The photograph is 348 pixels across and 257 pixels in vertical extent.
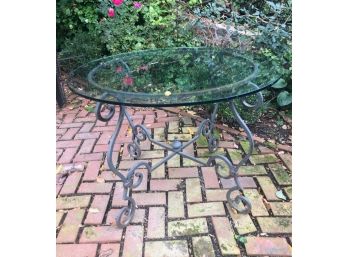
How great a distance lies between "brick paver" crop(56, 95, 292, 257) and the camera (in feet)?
5.52

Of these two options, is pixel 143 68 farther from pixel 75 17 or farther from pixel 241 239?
pixel 75 17

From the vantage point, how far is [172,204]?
1970 millimetres

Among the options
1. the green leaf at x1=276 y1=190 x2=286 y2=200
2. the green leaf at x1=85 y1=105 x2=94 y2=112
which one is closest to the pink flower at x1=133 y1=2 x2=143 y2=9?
the green leaf at x1=85 y1=105 x2=94 y2=112

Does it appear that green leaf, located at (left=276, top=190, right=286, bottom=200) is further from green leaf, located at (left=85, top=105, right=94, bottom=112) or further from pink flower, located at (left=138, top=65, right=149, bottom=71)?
green leaf, located at (left=85, top=105, right=94, bottom=112)


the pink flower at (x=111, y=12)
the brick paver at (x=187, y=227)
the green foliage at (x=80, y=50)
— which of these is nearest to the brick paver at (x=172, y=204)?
the brick paver at (x=187, y=227)

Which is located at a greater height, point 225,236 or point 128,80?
point 128,80

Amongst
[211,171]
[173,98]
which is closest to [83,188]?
[211,171]

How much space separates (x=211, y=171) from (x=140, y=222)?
0.63 meters

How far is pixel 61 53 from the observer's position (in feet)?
12.2

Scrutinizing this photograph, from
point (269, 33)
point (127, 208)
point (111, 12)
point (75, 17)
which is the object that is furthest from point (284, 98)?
point (75, 17)

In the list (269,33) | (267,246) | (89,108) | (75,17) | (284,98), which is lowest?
(267,246)

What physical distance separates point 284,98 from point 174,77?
1357 millimetres

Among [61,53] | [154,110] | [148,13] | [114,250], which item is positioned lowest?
[114,250]

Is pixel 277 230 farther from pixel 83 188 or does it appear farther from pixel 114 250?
pixel 83 188
